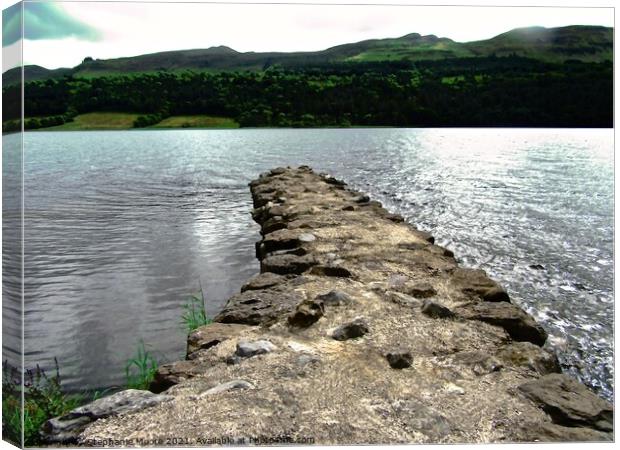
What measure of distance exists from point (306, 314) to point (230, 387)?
1405 mm

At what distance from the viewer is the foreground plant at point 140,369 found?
Answer: 6.44 metres

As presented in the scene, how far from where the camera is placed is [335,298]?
21.6 ft

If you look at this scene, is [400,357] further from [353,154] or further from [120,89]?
[353,154]

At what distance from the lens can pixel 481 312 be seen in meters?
6.60

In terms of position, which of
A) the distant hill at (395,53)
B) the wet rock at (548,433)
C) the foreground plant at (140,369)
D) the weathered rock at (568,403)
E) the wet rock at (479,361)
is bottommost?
the foreground plant at (140,369)

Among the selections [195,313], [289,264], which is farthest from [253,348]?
[195,313]

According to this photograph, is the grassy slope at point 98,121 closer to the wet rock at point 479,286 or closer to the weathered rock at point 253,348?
the weathered rock at point 253,348

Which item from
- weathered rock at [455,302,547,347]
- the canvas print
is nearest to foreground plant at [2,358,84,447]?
the canvas print

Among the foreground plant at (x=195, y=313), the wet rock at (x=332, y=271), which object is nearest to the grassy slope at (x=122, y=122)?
the foreground plant at (x=195, y=313)

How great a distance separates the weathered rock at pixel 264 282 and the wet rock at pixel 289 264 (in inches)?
9.7

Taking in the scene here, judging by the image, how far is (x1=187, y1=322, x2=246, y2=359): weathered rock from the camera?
5883 mm

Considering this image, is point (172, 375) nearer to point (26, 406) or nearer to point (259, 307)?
point (26, 406)

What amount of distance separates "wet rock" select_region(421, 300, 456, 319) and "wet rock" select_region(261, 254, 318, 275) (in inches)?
83.9

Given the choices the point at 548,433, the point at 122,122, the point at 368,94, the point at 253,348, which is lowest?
the point at 548,433
